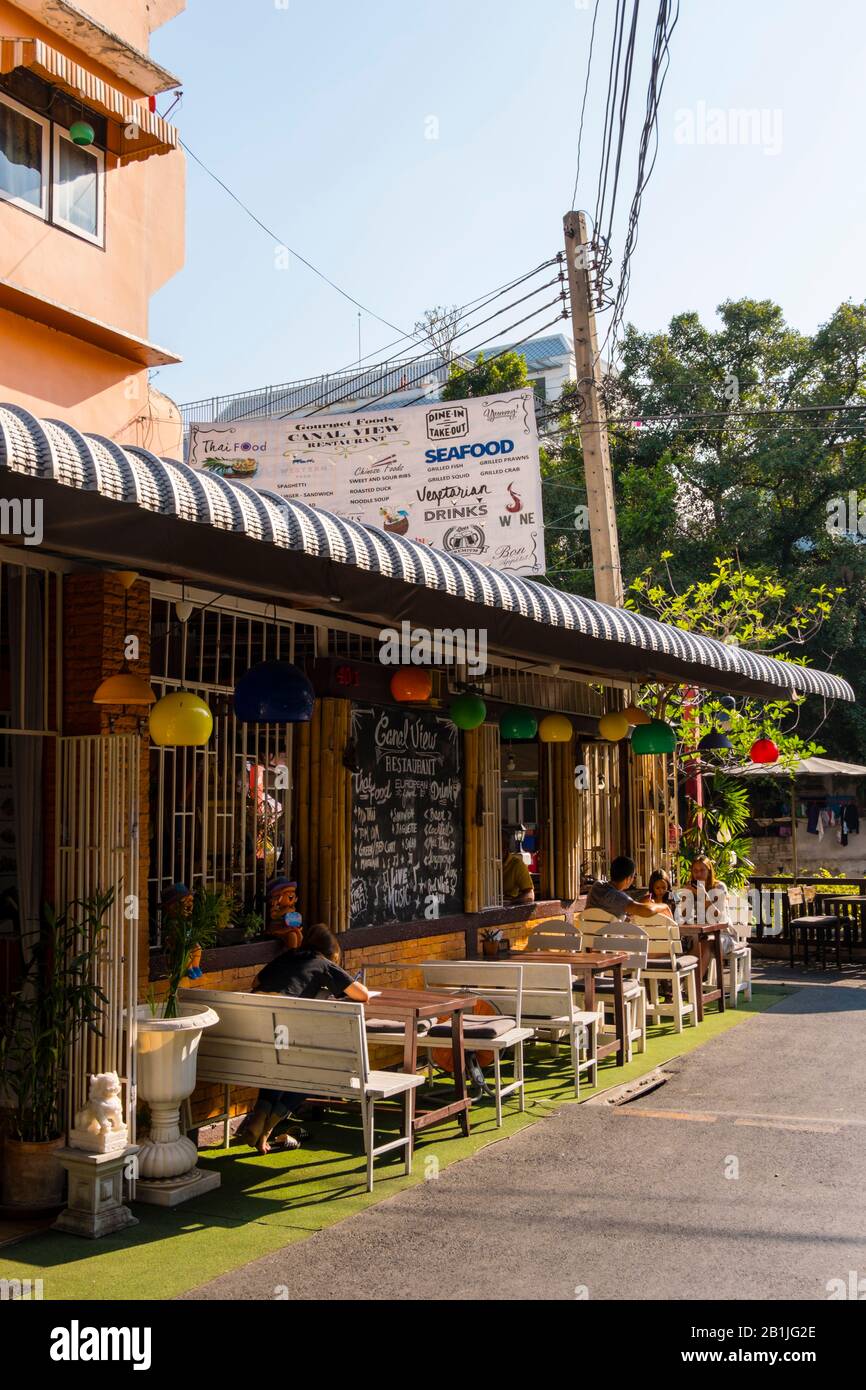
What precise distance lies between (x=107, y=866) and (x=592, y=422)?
334 inches

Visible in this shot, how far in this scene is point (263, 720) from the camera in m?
6.81

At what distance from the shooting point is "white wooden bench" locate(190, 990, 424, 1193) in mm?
6152

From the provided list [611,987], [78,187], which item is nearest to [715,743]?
[611,987]

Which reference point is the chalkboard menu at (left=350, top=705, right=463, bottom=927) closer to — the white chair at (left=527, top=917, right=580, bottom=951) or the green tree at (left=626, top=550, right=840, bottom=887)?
the white chair at (left=527, top=917, right=580, bottom=951)

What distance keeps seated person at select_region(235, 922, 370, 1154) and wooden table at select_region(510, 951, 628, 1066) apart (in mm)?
2153

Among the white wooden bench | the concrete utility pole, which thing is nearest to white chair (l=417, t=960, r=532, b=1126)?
the white wooden bench

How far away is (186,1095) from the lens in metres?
6.26

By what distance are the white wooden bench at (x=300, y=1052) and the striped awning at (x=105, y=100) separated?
9.29 metres

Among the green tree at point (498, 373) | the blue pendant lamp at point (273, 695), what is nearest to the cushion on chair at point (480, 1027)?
the blue pendant lamp at point (273, 695)

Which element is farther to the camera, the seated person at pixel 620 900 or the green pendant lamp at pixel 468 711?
the seated person at pixel 620 900

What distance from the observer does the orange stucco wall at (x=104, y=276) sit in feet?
39.5

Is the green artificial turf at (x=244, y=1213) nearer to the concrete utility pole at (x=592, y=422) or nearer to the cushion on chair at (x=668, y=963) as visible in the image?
the cushion on chair at (x=668, y=963)

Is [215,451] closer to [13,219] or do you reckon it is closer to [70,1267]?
[13,219]
